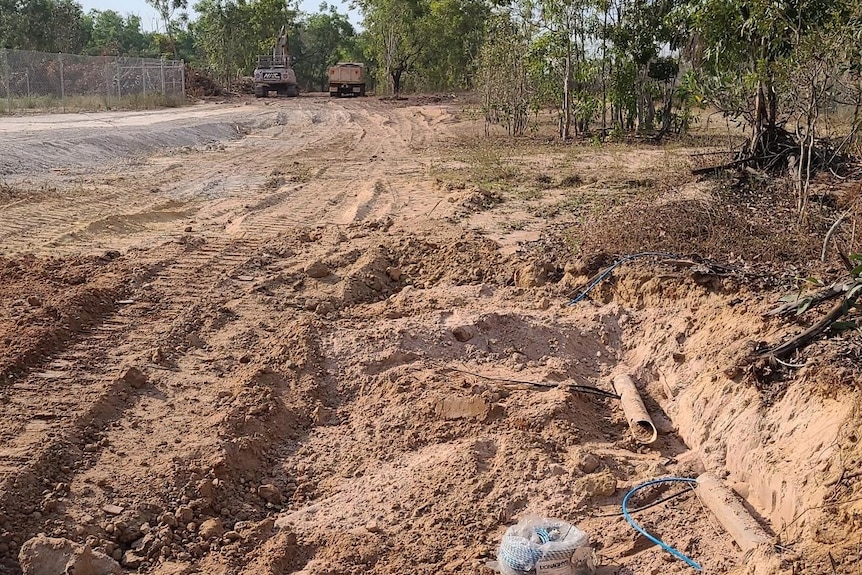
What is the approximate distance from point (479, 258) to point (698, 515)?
3889 mm

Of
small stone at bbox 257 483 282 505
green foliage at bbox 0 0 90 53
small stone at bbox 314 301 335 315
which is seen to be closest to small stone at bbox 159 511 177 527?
small stone at bbox 257 483 282 505

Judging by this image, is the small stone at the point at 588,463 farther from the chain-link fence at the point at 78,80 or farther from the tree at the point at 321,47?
the tree at the point at 321,47

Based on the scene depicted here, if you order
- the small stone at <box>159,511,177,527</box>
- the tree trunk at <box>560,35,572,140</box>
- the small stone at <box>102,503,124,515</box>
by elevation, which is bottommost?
the small stone at <box>159,511,177,527</box>

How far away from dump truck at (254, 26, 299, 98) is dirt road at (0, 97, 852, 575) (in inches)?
1196

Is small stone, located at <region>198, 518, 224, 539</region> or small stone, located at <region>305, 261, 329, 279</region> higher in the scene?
small stone, located at <region>305, 261, 329, 279</region>

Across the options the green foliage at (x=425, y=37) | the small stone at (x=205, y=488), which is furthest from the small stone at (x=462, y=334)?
the green foliage at (x=425, y=37)

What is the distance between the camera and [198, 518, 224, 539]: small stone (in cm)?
390

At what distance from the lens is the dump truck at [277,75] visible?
3888 centimetres

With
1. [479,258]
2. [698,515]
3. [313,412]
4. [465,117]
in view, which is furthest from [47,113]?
[698,515]

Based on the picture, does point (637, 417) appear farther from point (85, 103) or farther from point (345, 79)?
point (345, 79)

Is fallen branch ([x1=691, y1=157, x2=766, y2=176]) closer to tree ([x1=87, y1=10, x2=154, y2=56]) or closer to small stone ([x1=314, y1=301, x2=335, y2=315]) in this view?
small stone ([x1=314, y1=301, x2=335, y2=315])

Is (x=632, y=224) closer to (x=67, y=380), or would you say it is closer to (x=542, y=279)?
(x=542, y=279)

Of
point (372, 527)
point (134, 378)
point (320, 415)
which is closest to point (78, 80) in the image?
point (134, 378)

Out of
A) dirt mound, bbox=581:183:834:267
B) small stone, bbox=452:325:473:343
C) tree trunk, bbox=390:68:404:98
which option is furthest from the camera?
tree trunk, bbox=390:68:404:98
